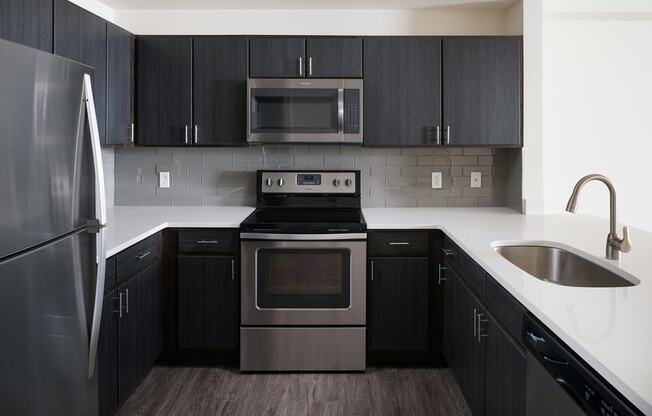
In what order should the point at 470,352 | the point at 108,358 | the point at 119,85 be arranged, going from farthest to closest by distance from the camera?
the point at 119,85 → the point at 470,352 → the point at 108,358

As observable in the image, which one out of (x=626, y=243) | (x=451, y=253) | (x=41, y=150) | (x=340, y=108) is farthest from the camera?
(x=340, y=108)

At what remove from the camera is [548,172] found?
3.84 metres

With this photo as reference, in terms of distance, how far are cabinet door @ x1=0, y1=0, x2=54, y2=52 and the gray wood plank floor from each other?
1713mm

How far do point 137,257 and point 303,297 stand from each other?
3.02 ft

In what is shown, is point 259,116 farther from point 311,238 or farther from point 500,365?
point 500,365

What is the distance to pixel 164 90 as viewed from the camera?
3578mm

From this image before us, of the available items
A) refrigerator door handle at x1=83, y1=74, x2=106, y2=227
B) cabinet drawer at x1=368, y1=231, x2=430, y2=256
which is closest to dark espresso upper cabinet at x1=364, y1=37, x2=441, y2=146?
cabinet drawer at x1=368, y1=231, x2=430, y2=256

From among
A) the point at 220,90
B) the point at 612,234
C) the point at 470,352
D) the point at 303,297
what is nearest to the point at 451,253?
the point at 470,352

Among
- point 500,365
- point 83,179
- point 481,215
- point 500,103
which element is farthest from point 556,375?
point 500,103

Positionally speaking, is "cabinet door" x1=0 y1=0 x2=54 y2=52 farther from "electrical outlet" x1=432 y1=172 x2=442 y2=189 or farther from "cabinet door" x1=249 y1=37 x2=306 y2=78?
"electrical outlet" x1=432 y1=172 x2=442 y2=189

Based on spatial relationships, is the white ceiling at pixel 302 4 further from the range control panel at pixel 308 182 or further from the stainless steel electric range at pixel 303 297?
the stainless steel electric range at pixel 303 297

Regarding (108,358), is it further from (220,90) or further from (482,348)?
(220,90)

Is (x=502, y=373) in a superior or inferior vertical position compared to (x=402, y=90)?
inferior

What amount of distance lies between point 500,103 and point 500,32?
1.90 ft
